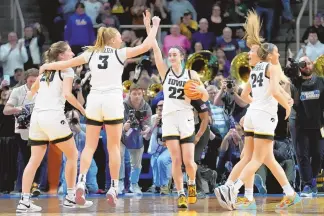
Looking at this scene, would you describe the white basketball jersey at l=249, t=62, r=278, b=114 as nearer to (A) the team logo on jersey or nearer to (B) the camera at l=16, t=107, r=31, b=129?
(A) the team logo on jersey

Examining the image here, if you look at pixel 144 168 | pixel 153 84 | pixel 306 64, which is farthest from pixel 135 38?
pixel 306 64

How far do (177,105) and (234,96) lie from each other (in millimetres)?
3596

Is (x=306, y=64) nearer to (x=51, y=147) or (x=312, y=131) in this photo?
(x=312, y=131)

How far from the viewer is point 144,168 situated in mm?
15828

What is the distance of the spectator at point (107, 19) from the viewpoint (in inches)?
753

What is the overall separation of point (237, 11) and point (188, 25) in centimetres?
112

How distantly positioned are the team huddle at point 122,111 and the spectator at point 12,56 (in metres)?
7.02

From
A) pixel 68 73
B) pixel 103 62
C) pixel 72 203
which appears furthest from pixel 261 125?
pixel 72 203

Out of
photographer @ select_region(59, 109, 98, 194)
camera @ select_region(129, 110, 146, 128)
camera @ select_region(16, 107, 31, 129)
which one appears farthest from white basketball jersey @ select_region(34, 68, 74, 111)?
camera @ select_region(129, 110, 146, 128)

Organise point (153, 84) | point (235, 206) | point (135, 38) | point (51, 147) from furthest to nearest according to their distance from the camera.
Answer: point (135, 38)
point (153, 84)
point (51, 147)
point (235, 206)

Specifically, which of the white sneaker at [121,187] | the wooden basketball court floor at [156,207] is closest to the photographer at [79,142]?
the white sneaker at [121,187]

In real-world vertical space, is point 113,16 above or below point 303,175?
above

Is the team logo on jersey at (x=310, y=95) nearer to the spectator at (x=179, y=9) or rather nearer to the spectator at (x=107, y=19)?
the spectator at (x=107, y=19)

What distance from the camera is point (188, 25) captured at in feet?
64.8
